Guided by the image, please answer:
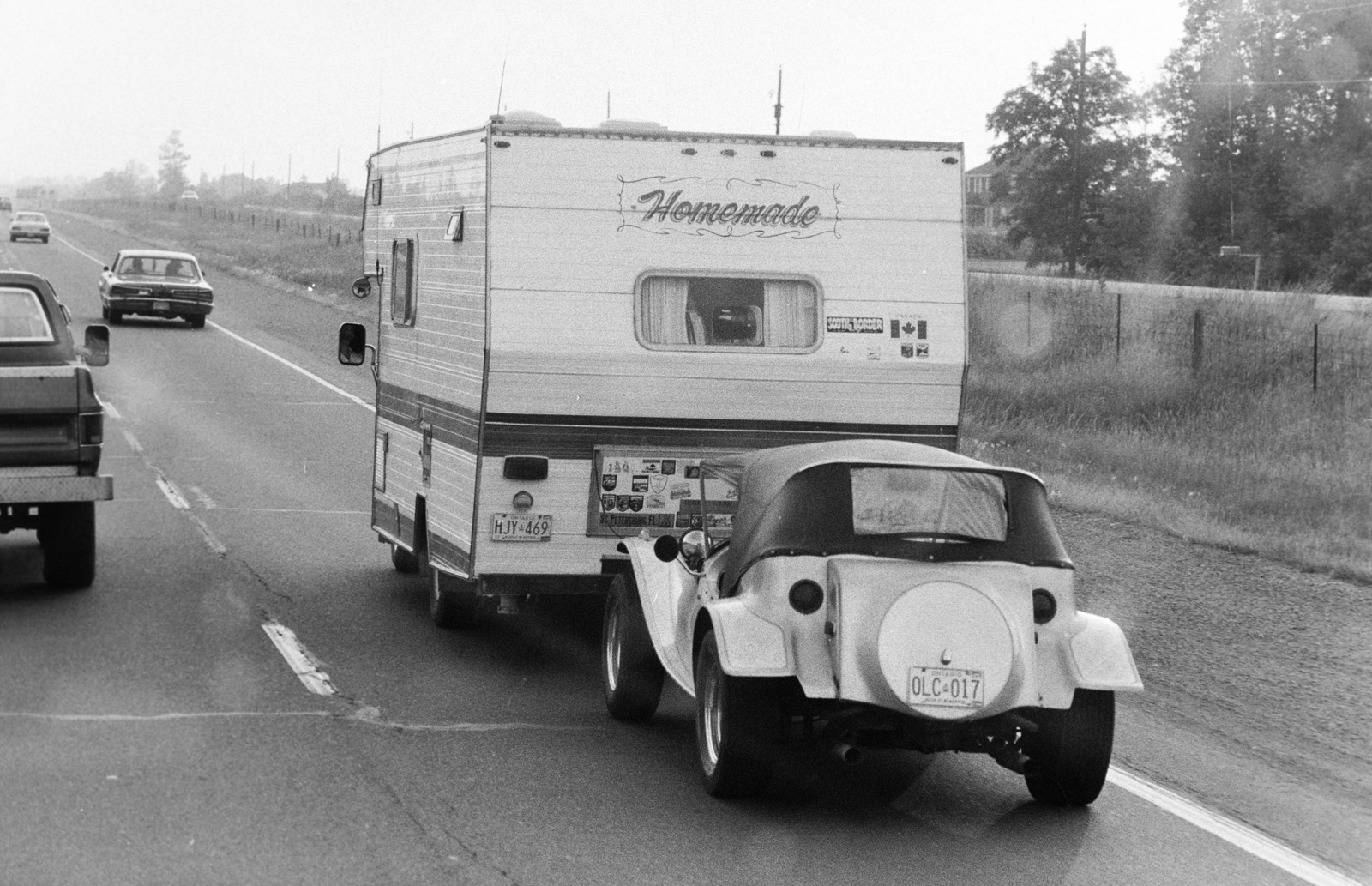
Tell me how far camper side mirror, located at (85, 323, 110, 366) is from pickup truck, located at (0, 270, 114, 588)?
0.57 m

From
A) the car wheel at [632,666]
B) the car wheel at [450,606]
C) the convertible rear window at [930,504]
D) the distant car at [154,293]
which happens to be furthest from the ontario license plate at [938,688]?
the distant car at [154,293]

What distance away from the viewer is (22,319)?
451 inches

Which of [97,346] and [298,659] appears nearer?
[298,659]

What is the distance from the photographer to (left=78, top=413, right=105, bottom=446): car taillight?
421 inches

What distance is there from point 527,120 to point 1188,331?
15.2 meters

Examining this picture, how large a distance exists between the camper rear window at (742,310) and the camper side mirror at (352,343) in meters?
3.43

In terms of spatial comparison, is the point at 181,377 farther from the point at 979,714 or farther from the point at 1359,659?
the point at 979,714

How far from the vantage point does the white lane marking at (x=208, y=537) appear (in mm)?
12922

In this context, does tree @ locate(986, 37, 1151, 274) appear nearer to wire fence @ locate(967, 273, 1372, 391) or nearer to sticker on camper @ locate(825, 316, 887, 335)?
wire fence @ locate(967, 273, 1372, 391)

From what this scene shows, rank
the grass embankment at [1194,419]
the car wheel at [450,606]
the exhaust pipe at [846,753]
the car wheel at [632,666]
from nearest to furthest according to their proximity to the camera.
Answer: the exhaust pipe at [846,753], the car wheel at [632,666], the car wheel at [450,606], the grass embankment at [1194,419]

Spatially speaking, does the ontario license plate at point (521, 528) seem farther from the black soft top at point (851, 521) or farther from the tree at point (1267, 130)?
the tree at point (1267, 130)

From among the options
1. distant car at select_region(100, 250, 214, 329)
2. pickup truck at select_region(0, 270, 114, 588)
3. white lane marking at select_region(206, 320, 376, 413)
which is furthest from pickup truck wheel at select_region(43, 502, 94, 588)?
distant car at select_region(100, 250, 214, 329)

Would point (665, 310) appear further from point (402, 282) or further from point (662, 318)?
point (402, 282)

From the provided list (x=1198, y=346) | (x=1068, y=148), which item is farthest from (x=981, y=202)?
(x=1198, y=346)
